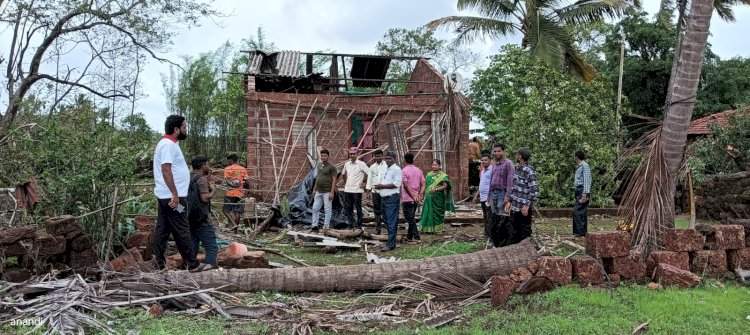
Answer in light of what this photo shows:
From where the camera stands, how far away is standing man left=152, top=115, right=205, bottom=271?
650 cm

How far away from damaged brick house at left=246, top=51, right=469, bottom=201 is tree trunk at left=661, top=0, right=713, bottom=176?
9.07 m

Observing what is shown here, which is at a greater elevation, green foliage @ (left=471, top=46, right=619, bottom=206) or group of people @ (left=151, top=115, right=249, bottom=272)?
green foliage @ (left=471, top=46, right=619, bottom=206)

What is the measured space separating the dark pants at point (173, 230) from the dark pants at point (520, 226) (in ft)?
13.4

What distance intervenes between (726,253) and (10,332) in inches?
287

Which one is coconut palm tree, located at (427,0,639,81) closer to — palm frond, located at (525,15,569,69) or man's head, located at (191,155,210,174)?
palm frond, located at (525,15,569,69)

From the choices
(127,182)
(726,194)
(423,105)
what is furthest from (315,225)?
(726,194)

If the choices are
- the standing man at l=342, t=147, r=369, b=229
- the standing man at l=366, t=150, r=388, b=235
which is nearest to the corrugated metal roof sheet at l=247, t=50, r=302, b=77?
the standing man at l=342, t=147, r=369, b=229

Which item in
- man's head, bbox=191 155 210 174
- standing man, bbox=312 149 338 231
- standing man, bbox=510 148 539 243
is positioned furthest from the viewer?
standing man, bbox=312 149 338 231

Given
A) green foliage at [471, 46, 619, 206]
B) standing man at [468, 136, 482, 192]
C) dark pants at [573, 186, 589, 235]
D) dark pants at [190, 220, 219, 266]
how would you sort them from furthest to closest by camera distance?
standing man at [468, 136, 482, 192], green foliage at [471, 46, 619, 206], dark pants at [573, 186, 589, 235], dark pants at [190, 220, 219, 266]

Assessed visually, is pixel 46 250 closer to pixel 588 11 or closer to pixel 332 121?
pixel 332 121

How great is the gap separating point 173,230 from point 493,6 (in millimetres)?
14107

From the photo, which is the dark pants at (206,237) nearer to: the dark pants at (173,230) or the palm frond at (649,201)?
the dark pants at (173,230)

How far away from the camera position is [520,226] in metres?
8.17

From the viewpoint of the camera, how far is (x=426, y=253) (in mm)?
9227
